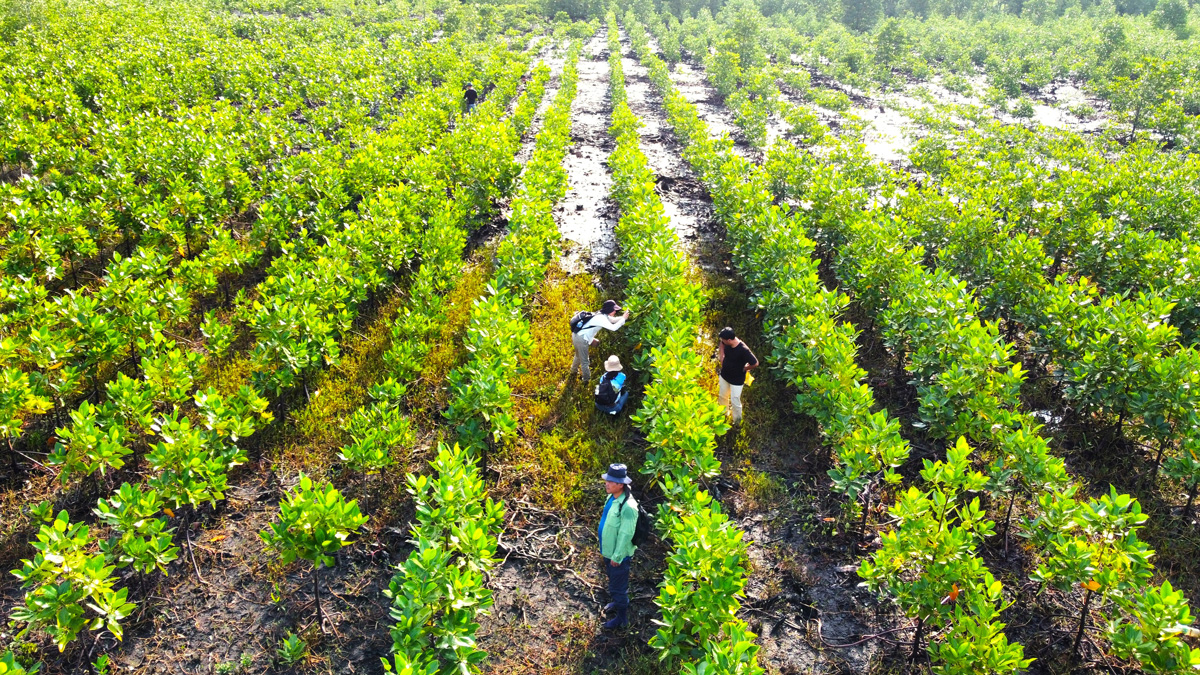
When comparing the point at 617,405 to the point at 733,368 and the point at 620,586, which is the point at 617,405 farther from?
A: the point at 620,586

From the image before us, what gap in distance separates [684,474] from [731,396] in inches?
85.2

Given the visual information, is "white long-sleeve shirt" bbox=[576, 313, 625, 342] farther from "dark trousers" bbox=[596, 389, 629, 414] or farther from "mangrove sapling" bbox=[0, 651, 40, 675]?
"mangrove sapling" bbox=[0, 651, 40, 675]

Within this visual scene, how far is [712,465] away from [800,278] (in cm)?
424

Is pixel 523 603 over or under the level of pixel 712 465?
under

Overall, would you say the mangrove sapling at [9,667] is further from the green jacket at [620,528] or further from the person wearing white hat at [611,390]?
the person wearing white hat at [611,390]

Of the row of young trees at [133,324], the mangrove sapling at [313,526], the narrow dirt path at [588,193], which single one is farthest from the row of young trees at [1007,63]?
the mangrove sapling at [313,526]

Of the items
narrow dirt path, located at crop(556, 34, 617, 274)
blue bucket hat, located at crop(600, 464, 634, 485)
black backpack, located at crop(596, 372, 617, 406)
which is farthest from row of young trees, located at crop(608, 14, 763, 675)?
narrow dirt path, located at crop(556, 34, 617, 274)

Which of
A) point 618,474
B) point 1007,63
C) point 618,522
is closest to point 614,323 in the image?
point 618,474

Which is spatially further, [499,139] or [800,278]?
[499,139]

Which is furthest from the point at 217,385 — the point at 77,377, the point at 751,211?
the point at 751,211

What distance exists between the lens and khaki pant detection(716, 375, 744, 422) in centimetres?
803

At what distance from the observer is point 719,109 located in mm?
28344

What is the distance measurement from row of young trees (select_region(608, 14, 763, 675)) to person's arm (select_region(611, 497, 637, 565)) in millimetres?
418

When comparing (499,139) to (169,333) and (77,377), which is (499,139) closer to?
(169,333)
